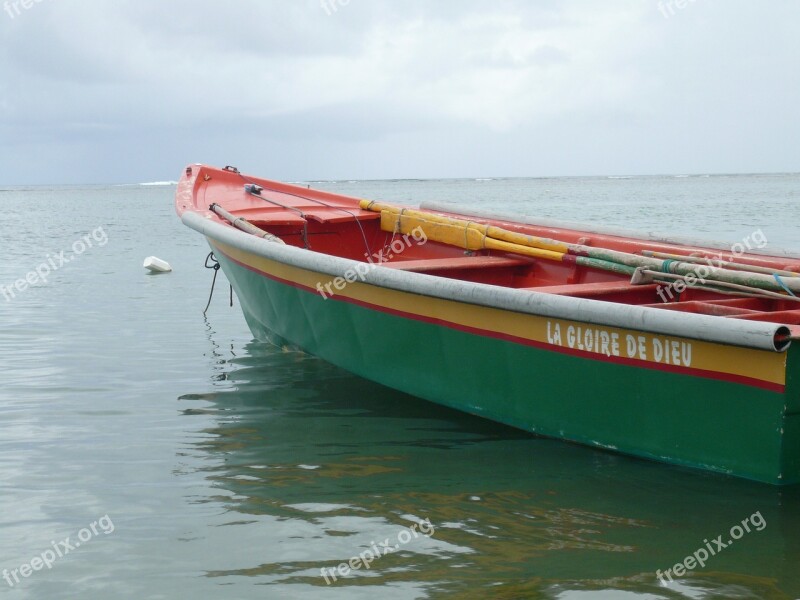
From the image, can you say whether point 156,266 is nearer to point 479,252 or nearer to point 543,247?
point 479,252

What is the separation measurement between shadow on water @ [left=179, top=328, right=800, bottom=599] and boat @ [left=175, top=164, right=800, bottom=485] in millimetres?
183

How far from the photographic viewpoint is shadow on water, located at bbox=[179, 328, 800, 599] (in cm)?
358

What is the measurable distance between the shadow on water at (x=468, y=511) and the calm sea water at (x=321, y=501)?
1 cm

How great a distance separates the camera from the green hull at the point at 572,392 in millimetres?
4086

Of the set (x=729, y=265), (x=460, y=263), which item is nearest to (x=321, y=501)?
(x=460, y=263)

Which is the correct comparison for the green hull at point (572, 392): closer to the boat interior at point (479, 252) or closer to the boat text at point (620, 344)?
the boat text at point (620, 344)

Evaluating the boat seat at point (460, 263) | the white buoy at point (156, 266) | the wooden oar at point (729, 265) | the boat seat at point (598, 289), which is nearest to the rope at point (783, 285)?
the wooden oar at point (729, 265)

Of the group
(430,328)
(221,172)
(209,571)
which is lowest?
(209,571)

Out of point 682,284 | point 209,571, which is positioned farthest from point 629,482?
point 209,571

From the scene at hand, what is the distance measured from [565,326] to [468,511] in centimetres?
103

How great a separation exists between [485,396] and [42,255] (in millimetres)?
16014

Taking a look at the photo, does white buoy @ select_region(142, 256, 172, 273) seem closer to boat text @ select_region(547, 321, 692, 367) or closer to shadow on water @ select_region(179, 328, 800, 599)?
shadow on water @ select_region(179, 328, 800, 599)

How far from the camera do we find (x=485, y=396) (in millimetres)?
5223

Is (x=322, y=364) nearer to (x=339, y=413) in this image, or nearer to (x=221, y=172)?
(x=339, y=413)
